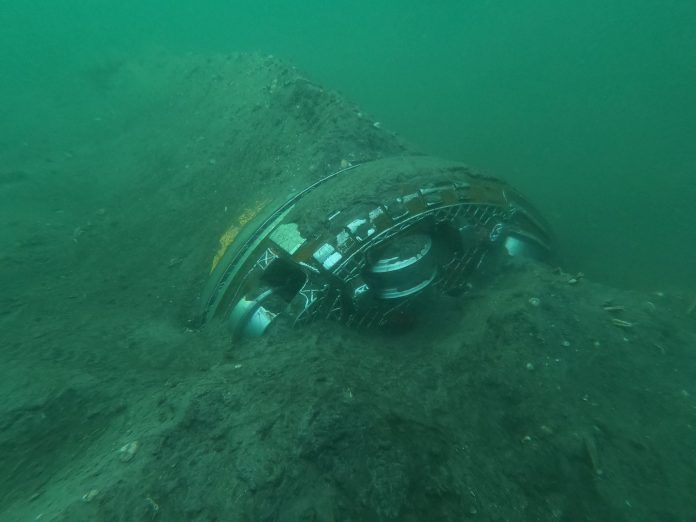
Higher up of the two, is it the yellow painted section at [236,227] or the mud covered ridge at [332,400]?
the yellow painted section at [236,227]

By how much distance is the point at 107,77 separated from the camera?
12609 mm

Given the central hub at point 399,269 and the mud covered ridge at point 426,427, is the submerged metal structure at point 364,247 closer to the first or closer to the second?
the central hub at point 399,269

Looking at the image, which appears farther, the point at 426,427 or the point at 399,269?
the point at 399,269

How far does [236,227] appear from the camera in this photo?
4.07 m

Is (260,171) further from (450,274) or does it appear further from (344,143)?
(450,274)

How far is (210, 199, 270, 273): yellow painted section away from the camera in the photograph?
3799 millimetres

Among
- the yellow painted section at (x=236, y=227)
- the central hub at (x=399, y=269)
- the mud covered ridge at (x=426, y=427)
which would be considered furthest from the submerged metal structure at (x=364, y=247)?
the mud covered ridge at (x=426, y=427)

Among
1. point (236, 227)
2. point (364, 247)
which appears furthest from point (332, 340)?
point (236, 227)

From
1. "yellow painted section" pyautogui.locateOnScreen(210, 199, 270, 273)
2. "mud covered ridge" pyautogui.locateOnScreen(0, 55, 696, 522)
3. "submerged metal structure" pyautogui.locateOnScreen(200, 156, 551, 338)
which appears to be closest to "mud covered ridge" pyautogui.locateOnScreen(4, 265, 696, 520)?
"mud covered ridge" pyautogui.locateOnScreen(0, 55, 696, 522)

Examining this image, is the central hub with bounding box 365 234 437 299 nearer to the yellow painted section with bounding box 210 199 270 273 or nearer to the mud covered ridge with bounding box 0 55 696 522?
the mud covered ridge with bounding box 0 55 696 522

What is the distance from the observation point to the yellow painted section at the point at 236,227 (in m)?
3.80

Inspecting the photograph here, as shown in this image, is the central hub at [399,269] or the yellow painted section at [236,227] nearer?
the central hub at [399,269]

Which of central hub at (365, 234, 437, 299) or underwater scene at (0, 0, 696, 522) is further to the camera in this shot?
central hub at (365, 234, 437, 299)

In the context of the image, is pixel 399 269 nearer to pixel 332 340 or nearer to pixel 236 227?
pixel 332 340
